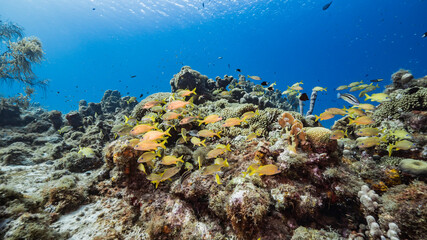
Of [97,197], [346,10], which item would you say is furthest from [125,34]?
[346,10]

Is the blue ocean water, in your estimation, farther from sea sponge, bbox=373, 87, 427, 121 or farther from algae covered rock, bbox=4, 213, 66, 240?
algae covered rock, bbox=4, 213, 66, 240

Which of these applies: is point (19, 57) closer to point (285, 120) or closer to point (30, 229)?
point (30, 229)

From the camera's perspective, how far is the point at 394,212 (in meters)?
2.74

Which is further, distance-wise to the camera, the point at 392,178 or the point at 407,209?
the point at 392,178

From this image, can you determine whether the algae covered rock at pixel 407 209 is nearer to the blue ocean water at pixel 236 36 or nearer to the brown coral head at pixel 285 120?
the brown coral head at pixel 285 120

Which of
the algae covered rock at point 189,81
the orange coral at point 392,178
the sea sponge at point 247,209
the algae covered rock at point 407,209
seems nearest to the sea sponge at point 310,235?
the sea sponge at point 247,209

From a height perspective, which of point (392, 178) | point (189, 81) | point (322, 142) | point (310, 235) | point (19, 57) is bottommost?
point (310, 235)

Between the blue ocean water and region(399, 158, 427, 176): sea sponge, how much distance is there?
32.1 meters

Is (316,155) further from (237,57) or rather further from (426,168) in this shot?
(237,57)

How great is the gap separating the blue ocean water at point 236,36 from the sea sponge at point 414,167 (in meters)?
32.1

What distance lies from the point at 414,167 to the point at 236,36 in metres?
105

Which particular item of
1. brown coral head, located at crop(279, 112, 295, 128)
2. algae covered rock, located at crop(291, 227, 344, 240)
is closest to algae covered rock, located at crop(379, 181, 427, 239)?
algae covered rock, located at crop(291, 227, 344, 240)

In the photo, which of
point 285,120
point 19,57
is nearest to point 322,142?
point 285,120

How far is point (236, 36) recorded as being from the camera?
94875mm
